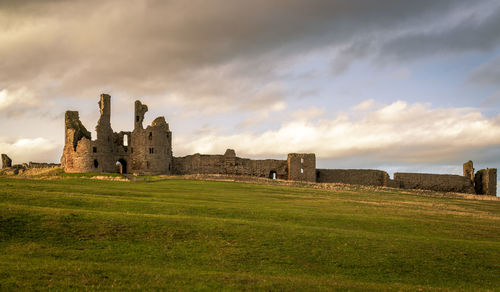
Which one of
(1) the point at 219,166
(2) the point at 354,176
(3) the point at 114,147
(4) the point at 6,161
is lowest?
(2) the point at 354,176

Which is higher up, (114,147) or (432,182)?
(114,147)

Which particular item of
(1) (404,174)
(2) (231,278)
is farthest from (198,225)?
(1) (404,174)

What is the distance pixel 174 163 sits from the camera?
3022 inches

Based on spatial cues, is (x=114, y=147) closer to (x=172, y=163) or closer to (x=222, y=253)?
(x=172, y=163)

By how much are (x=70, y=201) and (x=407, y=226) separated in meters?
21.5

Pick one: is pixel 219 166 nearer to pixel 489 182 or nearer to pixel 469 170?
pixel 469 170

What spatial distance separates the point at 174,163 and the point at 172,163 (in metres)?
0.37

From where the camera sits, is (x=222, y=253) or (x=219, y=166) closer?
(x=222, y=253)

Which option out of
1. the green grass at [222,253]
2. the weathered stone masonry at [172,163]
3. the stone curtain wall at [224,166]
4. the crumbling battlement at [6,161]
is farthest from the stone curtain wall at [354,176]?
the crumbling battlement at [6,161]

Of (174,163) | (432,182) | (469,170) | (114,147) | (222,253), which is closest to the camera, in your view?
(222,253)

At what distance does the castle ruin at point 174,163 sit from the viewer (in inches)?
2832

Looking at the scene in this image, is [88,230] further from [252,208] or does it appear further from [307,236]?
[252,208]

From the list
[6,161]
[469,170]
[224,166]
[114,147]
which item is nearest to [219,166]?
[224,166]

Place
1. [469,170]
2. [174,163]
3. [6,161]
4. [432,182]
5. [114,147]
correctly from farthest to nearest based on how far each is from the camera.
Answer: [6,161]
[469,170]
[432,182]
[174,163]
[114,147]
